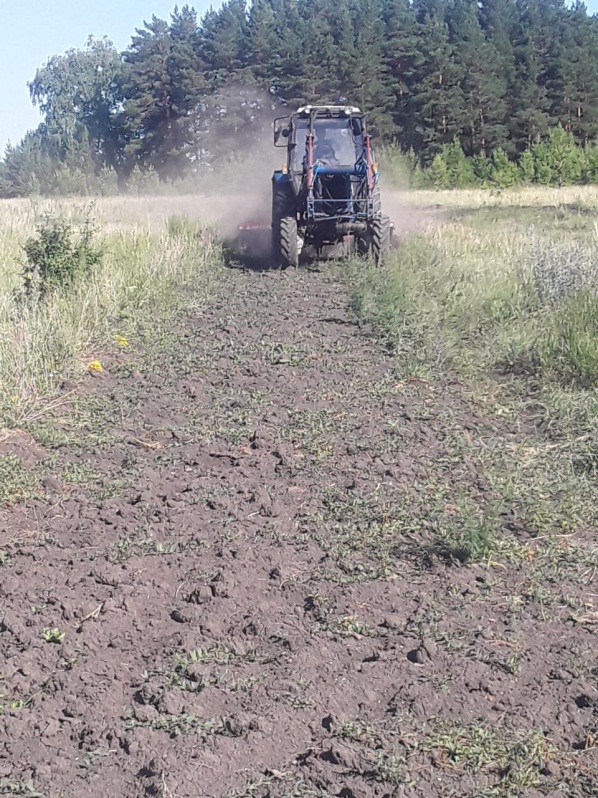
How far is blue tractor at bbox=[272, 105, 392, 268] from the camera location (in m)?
13.9

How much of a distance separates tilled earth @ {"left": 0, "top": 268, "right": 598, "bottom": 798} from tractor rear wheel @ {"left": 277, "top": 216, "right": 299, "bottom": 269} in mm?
7949

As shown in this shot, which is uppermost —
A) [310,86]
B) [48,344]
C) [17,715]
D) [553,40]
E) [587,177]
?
[553,40]

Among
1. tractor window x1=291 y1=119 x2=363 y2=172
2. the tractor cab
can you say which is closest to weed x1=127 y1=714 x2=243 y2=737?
the tractor cab

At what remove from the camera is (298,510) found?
15.9ft

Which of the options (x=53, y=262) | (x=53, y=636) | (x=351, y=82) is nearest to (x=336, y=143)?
(x=53, y=262)

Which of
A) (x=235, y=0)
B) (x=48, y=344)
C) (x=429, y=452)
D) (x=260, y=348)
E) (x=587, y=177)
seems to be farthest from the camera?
(x=235, y=0)

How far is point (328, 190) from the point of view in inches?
560

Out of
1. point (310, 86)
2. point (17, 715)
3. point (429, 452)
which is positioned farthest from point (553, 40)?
point (17, 715)

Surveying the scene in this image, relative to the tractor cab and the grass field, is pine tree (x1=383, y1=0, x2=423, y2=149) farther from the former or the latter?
the grass field

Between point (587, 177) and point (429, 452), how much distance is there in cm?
3469

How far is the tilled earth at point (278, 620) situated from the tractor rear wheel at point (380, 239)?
24.7 feet

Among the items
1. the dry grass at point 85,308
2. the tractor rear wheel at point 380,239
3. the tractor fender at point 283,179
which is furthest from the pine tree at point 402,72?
the dry grass at point 85,308

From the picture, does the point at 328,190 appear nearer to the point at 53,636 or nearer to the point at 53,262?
the point at 53,262

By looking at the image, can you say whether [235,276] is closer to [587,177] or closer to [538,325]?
[538,325]
